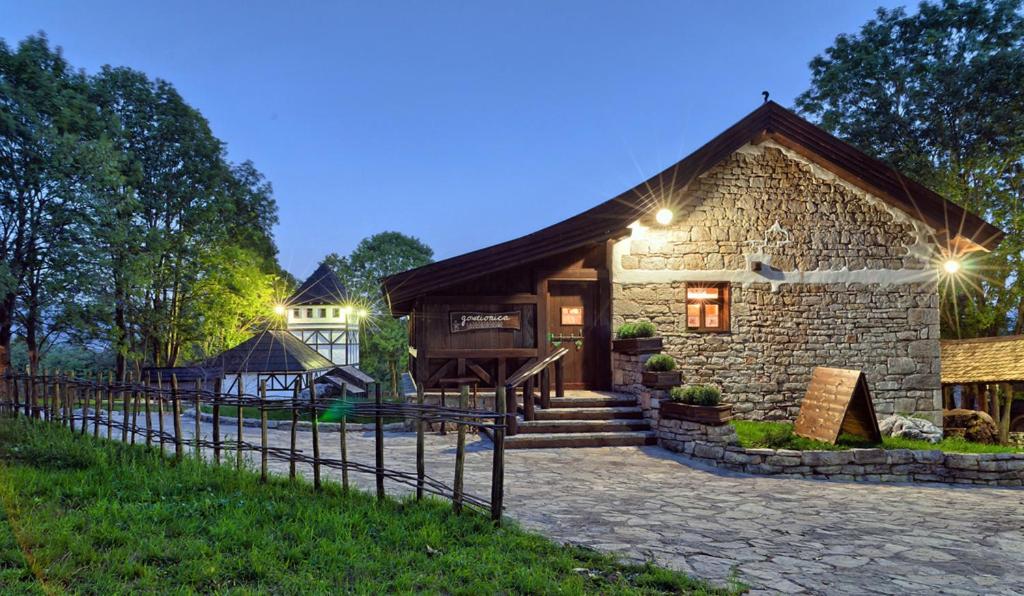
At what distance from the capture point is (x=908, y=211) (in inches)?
455

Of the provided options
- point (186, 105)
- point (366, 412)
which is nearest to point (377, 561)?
point (366, 412)

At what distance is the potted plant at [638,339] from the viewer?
9.77m

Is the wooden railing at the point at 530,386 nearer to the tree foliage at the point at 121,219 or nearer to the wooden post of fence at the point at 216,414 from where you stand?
the wooden post of fence at the point at 216,414

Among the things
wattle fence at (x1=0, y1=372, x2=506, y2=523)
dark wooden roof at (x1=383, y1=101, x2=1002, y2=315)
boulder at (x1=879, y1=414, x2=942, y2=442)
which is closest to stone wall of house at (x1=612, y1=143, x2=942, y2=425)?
dark wooden roof at (x1=383, y1=101, x2=1002, y2=315)

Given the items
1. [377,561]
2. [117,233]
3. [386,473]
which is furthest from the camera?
[117,233]

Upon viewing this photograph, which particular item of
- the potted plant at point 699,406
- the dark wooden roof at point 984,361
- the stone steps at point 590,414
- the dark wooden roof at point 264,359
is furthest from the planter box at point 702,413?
the dark wooden roof at point 264,359

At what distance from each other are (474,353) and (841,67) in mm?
17170

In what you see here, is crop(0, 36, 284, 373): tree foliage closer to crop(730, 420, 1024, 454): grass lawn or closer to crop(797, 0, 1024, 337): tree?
crop(730, 420, 1024, 454): grass lawn

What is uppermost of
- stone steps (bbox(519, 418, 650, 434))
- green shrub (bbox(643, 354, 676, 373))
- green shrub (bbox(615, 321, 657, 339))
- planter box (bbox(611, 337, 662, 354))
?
green shrub (bbox(615, 321, 657, 339))

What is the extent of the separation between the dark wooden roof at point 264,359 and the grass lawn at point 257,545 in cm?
1543

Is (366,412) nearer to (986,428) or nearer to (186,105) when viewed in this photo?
(986,428)

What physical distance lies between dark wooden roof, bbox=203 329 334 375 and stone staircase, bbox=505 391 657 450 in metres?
13.8

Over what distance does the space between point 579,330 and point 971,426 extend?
29.9 feet

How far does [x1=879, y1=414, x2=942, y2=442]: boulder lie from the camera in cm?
932
